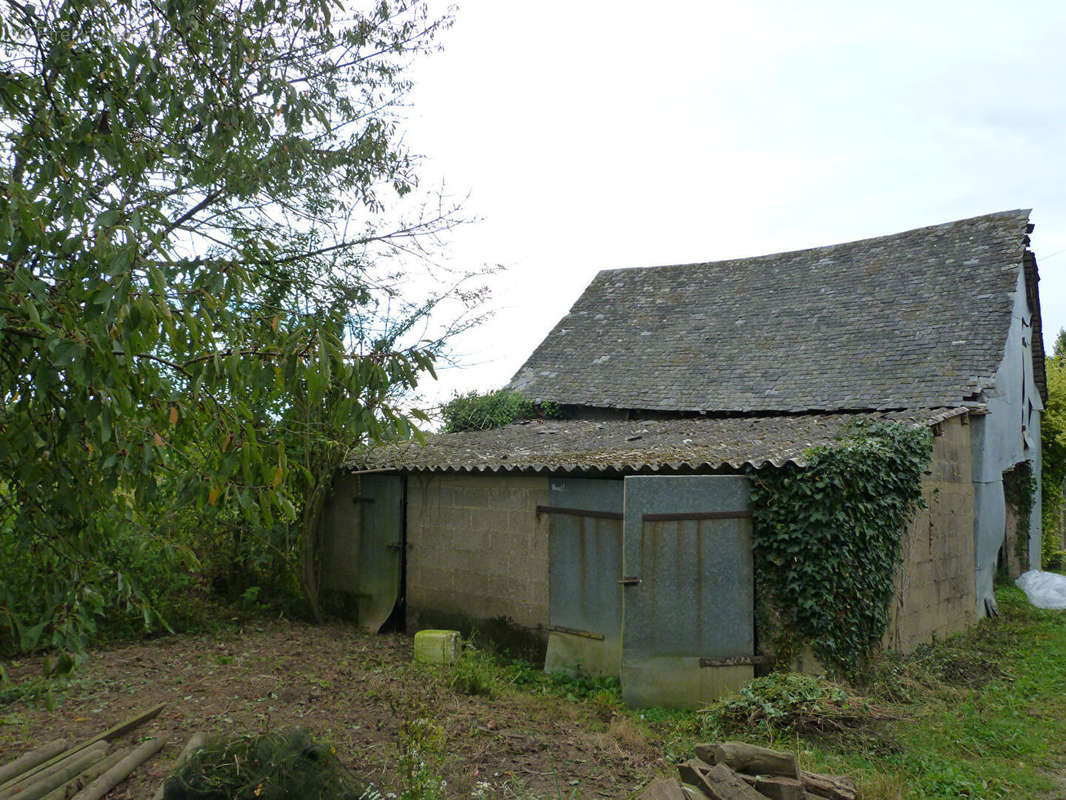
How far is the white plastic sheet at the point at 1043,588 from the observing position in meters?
13.0

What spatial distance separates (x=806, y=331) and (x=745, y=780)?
10.5 meters

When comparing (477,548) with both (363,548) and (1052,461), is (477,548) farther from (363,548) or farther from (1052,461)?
(1052,461)

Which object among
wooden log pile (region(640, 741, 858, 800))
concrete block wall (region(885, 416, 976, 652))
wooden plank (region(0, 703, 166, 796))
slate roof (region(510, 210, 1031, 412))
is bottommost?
wooden plank (region(0, 703, 166, 796))

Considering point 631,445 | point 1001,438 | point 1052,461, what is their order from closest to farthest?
point 631,445 → point 1001,438 → point 1052,461

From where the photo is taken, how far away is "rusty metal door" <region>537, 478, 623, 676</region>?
8.52 meters

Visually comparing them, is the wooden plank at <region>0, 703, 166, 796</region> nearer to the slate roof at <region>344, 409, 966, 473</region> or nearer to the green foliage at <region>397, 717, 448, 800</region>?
the green foliage at <region>397, 717, 448, 800</region>

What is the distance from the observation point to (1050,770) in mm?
6281

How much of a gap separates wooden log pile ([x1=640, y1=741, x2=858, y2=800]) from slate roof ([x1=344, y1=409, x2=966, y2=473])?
306cm

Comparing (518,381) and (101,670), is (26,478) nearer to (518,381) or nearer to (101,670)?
(101,670)

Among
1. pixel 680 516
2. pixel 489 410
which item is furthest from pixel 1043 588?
pixel 489 410

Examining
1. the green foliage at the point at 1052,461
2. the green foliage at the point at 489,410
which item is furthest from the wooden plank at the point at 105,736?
the green foliage at the point at 1052,461

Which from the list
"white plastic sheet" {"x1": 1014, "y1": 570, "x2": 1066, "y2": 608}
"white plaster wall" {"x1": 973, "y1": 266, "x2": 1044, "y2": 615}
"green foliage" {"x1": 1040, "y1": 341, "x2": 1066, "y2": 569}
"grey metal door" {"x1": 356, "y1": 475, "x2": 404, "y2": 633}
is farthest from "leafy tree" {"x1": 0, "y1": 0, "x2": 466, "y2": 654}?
"green foliage" {"x1": 1040, "y1": 341, "x2": 1066, "y2": 569}

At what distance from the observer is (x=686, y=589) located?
25.8 ft

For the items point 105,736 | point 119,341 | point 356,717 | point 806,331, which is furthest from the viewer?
point 806,331
